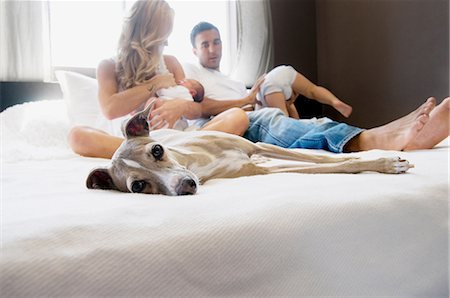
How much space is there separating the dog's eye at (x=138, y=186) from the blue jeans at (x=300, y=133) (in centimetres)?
89

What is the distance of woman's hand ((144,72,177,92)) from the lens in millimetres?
1943

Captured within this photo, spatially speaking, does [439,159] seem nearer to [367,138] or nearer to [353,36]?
[367,138]

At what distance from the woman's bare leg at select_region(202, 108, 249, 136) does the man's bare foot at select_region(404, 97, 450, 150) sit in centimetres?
59

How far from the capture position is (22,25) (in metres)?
2.33

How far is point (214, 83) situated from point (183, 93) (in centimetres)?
53

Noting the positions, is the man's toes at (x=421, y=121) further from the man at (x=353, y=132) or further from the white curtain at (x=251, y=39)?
the white curtain at (x=251, y=39)

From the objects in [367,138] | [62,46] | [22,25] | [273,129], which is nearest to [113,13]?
[62,46]

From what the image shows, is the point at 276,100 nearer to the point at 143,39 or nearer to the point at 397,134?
the point at 143,39

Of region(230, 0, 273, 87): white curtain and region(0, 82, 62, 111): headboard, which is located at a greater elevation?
region(230, 0, 273, 87): white curtain

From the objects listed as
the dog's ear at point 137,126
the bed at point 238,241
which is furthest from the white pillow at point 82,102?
the bed at point 238,241

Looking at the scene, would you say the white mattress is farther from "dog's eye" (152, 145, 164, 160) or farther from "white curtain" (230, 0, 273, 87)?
"white curtain" (230, 0, 273, 87)

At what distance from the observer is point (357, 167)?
1125mm

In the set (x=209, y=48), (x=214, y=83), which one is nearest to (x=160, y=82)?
(x=214, y=83)

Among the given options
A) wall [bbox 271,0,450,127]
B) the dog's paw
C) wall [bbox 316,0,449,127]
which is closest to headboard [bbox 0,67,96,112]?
wall [bbox 271,0,450,127]
